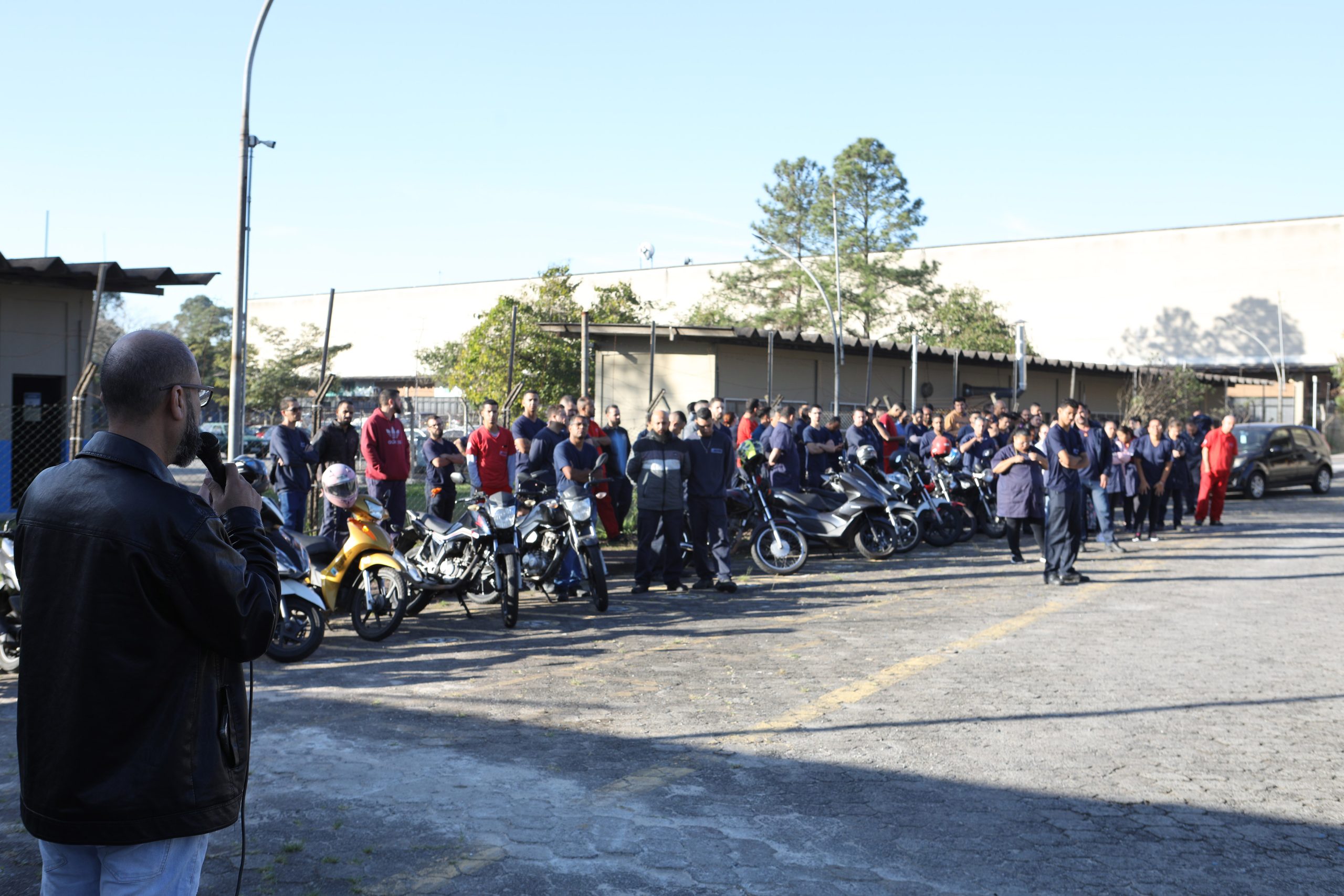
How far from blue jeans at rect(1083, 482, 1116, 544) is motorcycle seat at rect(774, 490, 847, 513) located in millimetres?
3591

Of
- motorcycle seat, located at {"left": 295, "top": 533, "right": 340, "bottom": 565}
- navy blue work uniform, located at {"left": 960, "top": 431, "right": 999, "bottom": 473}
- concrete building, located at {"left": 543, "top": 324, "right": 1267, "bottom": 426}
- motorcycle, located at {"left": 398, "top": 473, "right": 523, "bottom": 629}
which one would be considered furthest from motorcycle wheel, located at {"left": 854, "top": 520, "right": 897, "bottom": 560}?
concrete building, located at {"left": 543, "top": 324, "right": 1267, "bottom": 426}

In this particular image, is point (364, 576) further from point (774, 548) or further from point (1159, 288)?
point (1159, 288)

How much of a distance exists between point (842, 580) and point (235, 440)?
21.2ft

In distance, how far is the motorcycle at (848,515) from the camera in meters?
14.6

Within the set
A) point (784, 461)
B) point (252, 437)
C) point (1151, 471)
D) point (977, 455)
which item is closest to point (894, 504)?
point (784, 461)

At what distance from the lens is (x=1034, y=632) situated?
31.1ft

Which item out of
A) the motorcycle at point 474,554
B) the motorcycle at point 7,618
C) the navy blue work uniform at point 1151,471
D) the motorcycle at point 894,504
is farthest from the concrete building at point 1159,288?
the motorcycle at point 7,618

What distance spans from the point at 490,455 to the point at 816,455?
5.61m

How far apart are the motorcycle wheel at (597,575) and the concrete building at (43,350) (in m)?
8.25

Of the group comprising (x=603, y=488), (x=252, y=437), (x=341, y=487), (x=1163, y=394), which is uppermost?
(x=1163, y=394)

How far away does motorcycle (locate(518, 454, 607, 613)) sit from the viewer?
34.9 feet

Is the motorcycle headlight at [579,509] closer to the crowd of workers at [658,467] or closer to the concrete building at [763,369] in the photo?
the crowd of workers at [658,467]

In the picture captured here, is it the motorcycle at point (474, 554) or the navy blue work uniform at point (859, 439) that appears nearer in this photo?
the motorcycle at point (474, 554)

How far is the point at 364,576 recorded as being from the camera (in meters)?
9.30
